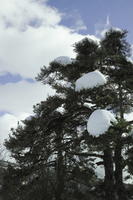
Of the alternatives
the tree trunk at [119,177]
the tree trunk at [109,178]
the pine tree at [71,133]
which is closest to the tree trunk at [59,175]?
the pine tree at [71,133]

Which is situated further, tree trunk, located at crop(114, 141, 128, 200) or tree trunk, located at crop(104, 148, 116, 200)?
tree trunk, located at crop(104, 148, 116, 200)

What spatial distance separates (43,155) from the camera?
1426cm

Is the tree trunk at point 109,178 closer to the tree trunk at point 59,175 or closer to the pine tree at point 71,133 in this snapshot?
the pine tree at point 71,133

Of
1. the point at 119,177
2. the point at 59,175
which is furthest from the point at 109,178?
the point at 59,175

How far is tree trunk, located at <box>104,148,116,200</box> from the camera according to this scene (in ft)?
48.2

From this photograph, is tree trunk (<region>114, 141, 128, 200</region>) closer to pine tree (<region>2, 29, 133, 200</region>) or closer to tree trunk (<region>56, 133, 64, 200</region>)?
pine tree (<region>2, 29, 133, 200</region>)

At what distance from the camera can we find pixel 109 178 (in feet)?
50.3

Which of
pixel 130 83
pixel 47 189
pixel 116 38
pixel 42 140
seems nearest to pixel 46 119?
pixel 42 140

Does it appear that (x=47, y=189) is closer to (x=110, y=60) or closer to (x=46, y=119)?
(x=46, y=119)

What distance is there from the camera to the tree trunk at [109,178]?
14691 millimetres

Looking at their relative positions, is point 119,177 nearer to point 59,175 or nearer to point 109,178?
point 109,178

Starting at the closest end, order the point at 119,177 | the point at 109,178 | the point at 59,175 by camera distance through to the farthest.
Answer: the point at 59,175, the point at 119,177, the point at 109,178

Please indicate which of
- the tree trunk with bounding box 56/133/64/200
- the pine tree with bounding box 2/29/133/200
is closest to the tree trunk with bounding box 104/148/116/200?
the pine tree with bounding box 2/29/133/200

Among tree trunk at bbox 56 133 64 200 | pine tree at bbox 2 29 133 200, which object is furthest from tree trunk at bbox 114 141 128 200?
tree trunk at bbox 56 133 64 200
